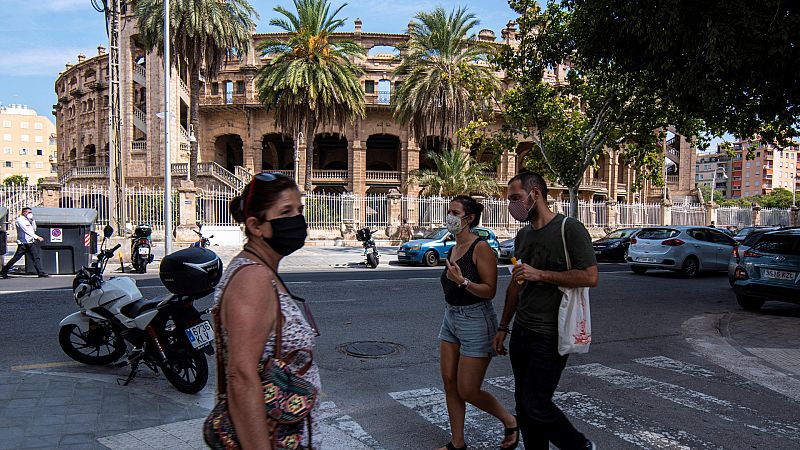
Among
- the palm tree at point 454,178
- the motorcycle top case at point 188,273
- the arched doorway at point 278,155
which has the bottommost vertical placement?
the motorcycle top case at point 188,273

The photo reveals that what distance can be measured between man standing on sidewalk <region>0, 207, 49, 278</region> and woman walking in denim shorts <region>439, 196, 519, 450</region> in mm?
12551

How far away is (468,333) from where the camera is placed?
359 centimetres

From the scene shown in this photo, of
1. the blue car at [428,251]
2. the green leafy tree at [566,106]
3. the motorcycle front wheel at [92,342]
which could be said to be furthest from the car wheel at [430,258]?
the motorcycle front wheel at [92,342]

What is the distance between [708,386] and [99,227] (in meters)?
23.7

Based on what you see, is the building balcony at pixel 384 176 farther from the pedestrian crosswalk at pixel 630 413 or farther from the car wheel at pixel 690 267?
the pedestrian crosswalk at pixel 630 413

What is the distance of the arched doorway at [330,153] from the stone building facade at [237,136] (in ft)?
0.29

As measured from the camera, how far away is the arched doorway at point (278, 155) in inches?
1888

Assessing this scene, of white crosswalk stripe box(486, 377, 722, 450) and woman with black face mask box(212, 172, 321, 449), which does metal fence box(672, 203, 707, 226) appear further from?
woman with black face mask box(212, 172, 321, 449)

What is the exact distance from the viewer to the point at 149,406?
4.63 metres

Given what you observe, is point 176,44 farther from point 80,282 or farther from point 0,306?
point 80,282

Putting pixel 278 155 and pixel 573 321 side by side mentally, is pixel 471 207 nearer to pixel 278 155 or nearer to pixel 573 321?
pixel 573 321

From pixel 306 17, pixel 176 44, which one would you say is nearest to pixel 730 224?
pixel 306 17

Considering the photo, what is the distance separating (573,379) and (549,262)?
8.80 ft

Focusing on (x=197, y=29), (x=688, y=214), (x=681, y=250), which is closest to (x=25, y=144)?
(x=197, y=29)
